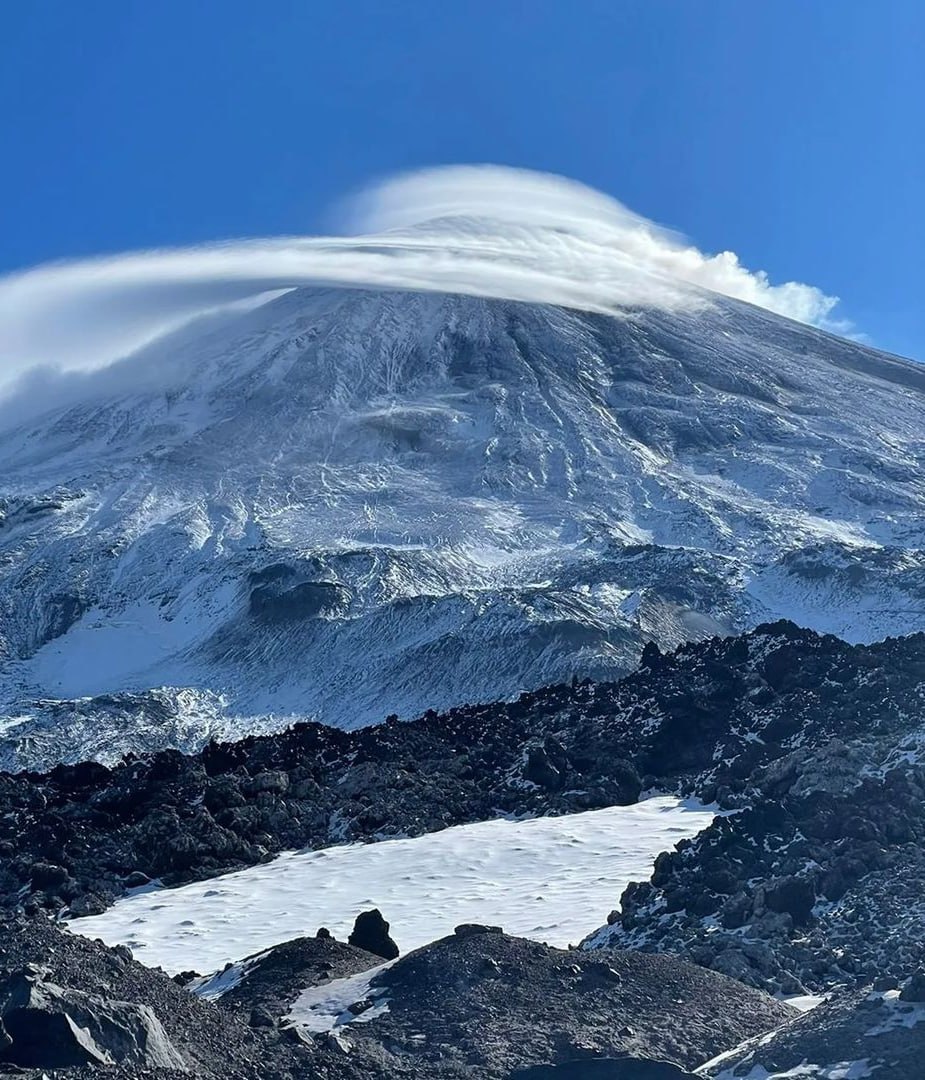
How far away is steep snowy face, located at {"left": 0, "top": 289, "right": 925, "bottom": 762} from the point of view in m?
71.2

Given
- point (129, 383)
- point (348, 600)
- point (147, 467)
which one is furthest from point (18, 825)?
point (129, 383)

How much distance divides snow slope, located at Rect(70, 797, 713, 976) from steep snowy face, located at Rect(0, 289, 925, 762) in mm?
28256

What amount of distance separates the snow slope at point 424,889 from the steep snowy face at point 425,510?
2826cm

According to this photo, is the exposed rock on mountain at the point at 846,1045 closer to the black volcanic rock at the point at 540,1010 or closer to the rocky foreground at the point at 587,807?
the rocky foreground at the point at 587,807

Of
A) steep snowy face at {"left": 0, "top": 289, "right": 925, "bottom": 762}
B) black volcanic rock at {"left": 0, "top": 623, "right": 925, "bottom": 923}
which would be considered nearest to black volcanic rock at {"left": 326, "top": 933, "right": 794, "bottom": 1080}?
black volcanic rock at {"left": 0, "top": 623, "right": 925, "bottom": 923}

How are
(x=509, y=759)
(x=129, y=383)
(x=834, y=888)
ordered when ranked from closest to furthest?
(x=834, y=888) → (x=509, y=759) → (x=129, y=383)

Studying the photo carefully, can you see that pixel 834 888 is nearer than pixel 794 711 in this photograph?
Yes

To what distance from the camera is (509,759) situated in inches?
1704

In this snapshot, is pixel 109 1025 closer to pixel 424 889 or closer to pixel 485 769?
pixel 424 889

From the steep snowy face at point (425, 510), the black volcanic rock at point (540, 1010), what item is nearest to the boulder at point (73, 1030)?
the black volcanic rock at point (540, 1010)

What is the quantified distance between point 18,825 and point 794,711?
17315mm

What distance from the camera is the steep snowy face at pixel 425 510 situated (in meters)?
71.2

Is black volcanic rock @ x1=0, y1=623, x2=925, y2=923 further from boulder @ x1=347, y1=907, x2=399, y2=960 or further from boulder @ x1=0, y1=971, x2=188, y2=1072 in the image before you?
boulder @ x1=0, y1=971, x2=188, y2=1072

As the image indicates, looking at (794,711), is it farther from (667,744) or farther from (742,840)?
(742,840)
